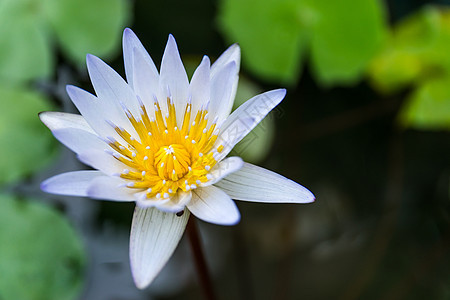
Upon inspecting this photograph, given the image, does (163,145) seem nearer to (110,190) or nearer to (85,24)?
(110,190)

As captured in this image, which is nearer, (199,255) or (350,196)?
(199,255)

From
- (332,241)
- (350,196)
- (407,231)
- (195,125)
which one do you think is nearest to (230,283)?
(332,241)

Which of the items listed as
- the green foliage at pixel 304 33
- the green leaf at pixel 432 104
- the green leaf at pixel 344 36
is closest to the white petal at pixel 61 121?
the green foliage at pixel 304 33

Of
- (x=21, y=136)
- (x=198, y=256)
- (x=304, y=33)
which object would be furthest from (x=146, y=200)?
(x=304, y=33)

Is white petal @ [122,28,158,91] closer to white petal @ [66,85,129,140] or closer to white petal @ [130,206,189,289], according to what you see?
white petal @ [66,85,129,140]

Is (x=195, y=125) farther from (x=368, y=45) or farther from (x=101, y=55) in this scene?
(x=368, y=45)

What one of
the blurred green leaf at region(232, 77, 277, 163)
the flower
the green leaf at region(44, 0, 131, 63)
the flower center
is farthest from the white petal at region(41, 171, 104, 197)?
the green leaf at region(44, 0, 131, 63)
